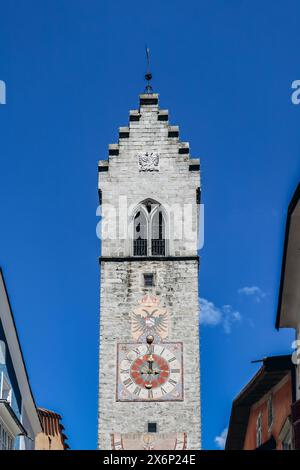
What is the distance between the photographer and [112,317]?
45781mm

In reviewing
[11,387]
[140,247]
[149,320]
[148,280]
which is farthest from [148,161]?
[11,387]

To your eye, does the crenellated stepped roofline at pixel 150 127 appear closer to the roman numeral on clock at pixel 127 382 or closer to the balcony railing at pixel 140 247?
the balcony railing at pixel 140 247

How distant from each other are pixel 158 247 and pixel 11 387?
22.7 metres

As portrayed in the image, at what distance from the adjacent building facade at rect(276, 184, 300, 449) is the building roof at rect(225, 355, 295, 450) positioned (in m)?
1.13

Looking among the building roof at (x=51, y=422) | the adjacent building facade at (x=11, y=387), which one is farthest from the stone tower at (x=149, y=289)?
the adjacent building facade at (x=11, y=387)

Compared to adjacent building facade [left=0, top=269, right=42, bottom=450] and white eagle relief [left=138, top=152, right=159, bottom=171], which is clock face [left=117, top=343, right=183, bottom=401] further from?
adjacent building facade [left=0, top=269, right=42, bottom=450]

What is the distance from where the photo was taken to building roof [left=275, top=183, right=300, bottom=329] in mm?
16766

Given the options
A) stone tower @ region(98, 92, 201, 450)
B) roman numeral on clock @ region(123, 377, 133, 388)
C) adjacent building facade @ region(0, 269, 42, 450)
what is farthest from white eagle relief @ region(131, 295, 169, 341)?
adjacent building facade @ region(0, 269, 42, 450)

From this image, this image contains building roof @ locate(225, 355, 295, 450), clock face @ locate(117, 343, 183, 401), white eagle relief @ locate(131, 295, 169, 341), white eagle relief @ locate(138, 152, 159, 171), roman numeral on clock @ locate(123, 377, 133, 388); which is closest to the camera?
building roof @ locate(225, 355, 295, 450)

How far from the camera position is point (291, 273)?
1842 centimetres

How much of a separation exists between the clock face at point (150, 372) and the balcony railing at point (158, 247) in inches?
173

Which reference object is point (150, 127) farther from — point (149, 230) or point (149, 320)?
point (149, 320)
